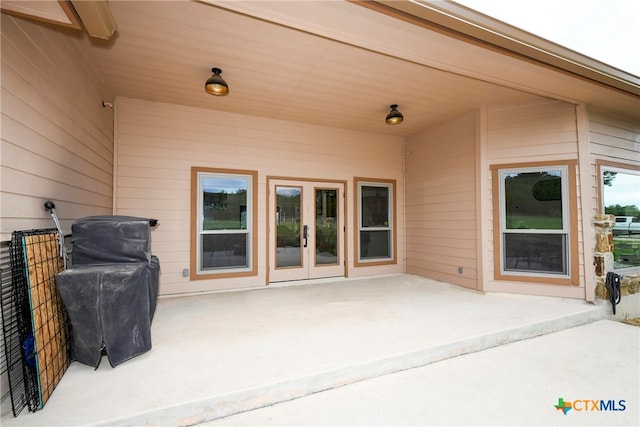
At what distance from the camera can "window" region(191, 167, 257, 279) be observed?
14.8 feet

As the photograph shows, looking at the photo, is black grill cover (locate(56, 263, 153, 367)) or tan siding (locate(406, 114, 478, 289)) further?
tan siding (locate(406, 114, 478, 289))

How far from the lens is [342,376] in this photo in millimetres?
2180

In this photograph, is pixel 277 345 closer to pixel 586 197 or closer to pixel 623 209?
pixel 586 197

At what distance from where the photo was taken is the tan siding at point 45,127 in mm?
1873

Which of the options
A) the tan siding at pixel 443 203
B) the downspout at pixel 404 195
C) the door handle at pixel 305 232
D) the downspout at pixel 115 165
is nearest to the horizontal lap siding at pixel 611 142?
the tan siding at pixel 443 203

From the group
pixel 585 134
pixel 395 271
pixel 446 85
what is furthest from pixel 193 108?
pixel 585 134

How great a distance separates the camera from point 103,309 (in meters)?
2.13

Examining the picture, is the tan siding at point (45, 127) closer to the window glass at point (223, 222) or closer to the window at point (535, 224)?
the window glass at point (223, 222)

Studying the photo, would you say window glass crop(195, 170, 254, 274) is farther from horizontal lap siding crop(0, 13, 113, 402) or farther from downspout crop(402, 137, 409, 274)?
downspout crop(402, 137, 409, 274)

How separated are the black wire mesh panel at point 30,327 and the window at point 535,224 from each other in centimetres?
526

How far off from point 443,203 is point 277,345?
4004 millimetres

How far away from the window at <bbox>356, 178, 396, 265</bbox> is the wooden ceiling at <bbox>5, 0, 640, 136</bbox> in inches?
59.9

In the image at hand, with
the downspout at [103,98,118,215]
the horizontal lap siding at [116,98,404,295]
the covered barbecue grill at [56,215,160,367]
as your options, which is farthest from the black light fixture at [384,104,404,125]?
the downspout at [103,98,118,215]

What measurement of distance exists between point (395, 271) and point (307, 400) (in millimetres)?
4252
